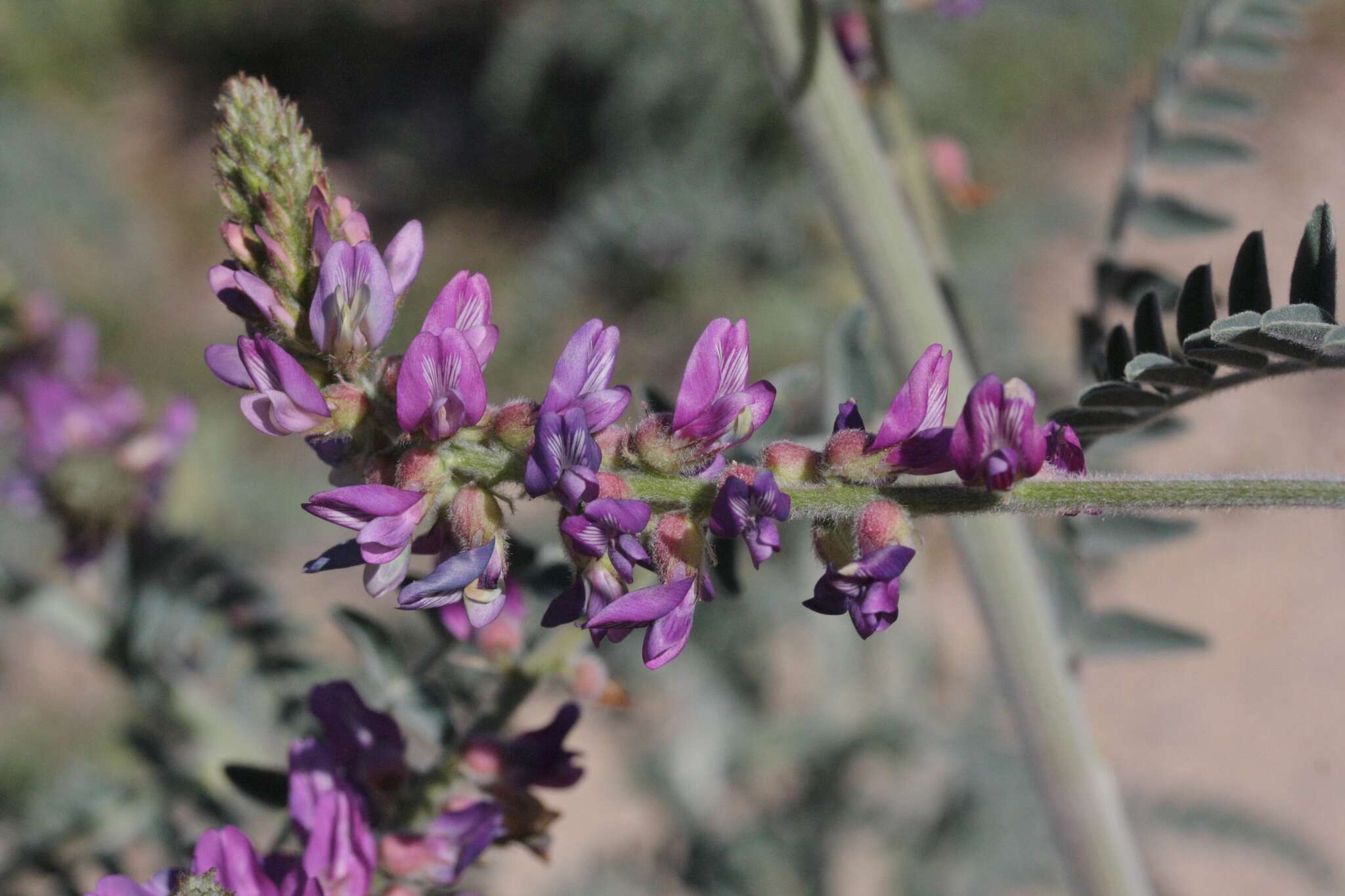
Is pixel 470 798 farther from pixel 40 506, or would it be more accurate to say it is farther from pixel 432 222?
pixel 432 222

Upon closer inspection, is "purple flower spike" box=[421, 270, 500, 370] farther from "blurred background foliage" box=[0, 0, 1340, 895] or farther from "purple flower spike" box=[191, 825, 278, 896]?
"blurred background foliage" box=[0, 0, 1340, 895]

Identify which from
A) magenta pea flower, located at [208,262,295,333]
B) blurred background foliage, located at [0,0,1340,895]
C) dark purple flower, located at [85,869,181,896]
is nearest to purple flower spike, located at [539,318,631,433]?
magenta pea flower, located at [208,262,295,333]

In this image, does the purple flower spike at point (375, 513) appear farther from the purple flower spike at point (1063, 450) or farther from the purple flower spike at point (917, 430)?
the purple flower spike at point (1063, 450)

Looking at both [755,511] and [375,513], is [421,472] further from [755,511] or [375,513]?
[755,511]

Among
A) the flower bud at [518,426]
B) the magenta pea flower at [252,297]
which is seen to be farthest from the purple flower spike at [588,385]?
the magenta pea flower at [252,297]

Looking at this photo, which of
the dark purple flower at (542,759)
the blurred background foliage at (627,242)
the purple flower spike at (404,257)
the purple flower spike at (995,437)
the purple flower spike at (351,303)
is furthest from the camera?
the blurred background foliage at (627,242)

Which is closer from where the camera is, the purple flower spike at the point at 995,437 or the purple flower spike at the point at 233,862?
the purple flower spike at the point at 995,437

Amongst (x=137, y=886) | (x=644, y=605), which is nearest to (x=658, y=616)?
(x=644, y=605)

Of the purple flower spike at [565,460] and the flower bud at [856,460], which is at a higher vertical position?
the purple flower spike at [565,460]
